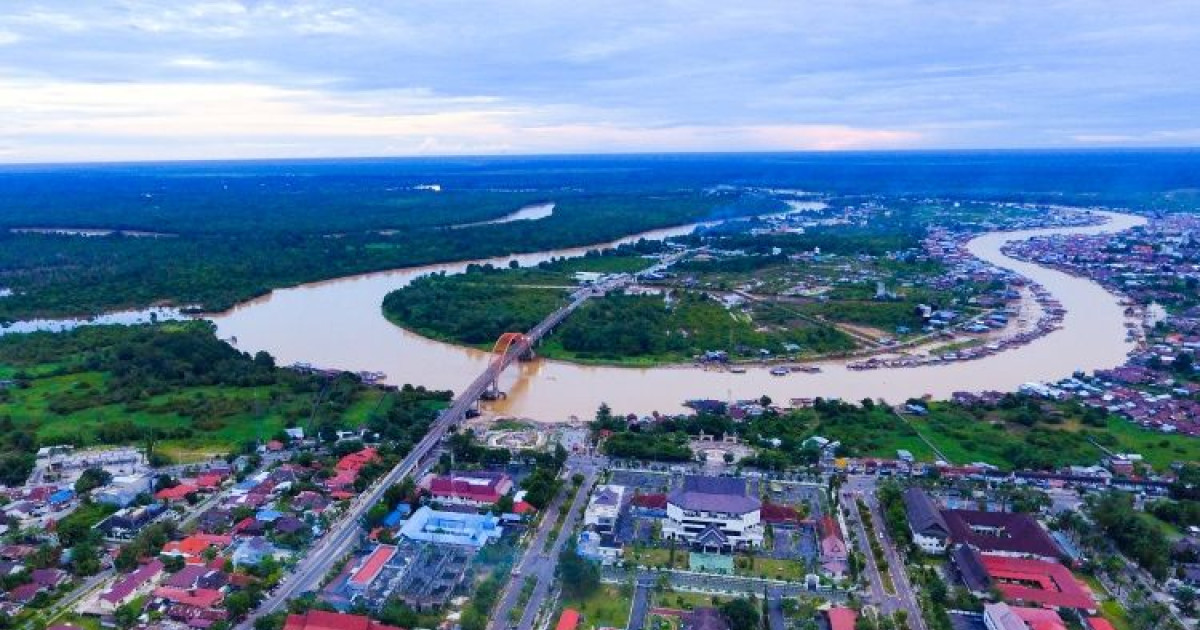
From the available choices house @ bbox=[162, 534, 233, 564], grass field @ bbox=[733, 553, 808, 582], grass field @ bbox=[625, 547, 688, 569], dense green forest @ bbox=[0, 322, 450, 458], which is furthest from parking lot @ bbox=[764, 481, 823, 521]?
house @ bbox=[162, 534, 233, 564]

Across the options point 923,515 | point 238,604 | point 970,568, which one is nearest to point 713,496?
point 923,515

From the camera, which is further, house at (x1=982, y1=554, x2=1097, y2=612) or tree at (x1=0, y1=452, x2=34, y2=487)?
tree at (x1=0, y1=452, x2=34, y2=487)

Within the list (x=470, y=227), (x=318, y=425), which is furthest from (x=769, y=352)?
(x=470, y=227)

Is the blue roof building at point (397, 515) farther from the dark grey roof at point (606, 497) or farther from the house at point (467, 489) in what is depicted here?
the dark grey roof at point (606, 497)

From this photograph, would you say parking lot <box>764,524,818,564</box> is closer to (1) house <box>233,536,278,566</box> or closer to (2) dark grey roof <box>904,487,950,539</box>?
(2) dark grey roof <box>904,487,950,539</box>

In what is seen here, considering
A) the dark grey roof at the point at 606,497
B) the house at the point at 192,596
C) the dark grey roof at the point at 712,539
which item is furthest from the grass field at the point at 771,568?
the house at the point at 192,596

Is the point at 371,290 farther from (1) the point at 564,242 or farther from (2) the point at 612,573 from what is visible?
(2) the point at 612,573

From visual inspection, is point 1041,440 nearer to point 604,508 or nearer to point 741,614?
point 604,508
